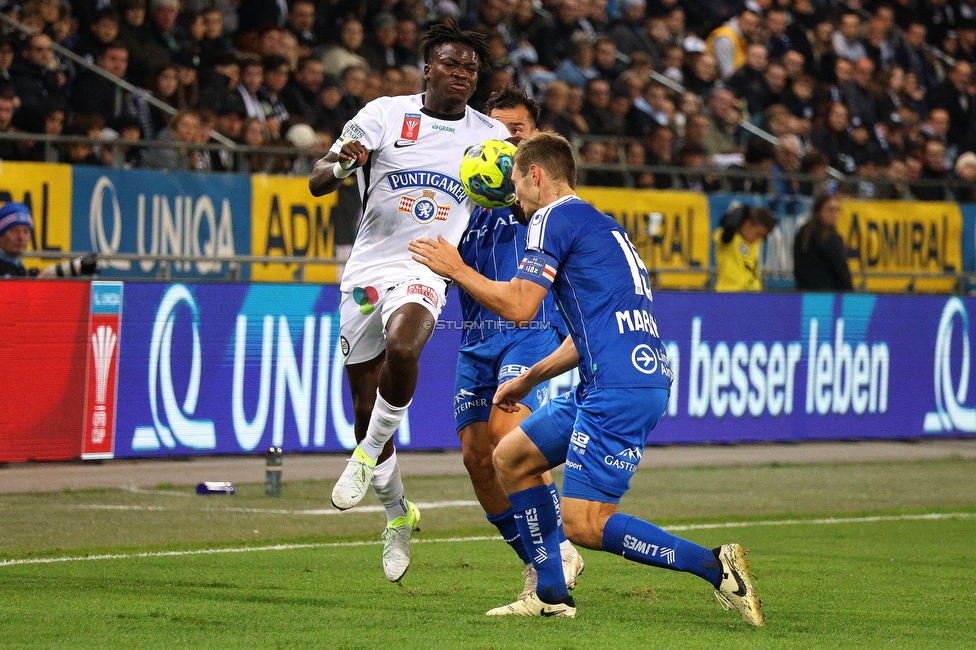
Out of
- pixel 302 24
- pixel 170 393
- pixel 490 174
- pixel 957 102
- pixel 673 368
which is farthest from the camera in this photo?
pixel 957 102

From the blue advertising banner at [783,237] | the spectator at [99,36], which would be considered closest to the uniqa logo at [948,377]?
the blue advertising banner at [783,237]

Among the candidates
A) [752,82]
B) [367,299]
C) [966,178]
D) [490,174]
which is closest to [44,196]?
[367,299]

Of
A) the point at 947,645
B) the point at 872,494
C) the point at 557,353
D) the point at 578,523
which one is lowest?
the point at 872,494

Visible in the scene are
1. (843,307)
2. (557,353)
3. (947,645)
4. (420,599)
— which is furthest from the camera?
(843,307)

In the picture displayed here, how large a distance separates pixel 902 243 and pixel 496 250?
33.4 feet

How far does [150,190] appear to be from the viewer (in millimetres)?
12281

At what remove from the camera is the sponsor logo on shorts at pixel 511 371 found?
→ 7.21m

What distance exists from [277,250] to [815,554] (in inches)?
243

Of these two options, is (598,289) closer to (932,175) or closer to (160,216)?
(160,216)

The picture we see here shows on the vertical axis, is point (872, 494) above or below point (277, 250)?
below

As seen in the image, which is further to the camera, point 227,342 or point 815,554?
point 227,342

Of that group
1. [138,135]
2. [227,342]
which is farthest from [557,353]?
[138,135]

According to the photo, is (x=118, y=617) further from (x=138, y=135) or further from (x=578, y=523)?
(x=138, y=135)

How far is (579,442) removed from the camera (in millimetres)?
5977
